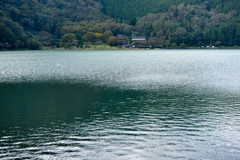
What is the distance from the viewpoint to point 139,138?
21.3 metres

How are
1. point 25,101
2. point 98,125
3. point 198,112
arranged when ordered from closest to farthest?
point 98,125 < point 198,112 < point 25,101

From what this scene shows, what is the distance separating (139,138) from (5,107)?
20357mm

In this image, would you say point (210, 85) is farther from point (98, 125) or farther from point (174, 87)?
point (98, 125)

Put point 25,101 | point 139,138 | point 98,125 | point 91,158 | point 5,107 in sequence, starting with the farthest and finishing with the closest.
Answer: point 25,101, point 5,107, point 98,125, point 139,138, point 91,158

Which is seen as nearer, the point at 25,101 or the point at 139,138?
the point at 139,138

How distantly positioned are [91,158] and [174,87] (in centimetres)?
3129

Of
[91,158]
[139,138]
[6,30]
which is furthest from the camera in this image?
[6,30]

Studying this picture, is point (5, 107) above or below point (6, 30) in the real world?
below

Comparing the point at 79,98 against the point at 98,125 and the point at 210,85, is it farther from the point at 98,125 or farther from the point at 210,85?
the point at 210,85

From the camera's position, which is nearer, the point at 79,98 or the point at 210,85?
the point at 79,98

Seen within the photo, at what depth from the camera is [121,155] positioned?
1820cm

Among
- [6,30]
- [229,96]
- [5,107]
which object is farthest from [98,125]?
[6,30]

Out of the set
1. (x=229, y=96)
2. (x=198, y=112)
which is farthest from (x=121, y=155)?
(x=229, y=96)

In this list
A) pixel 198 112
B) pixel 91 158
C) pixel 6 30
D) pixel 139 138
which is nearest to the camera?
pixel 91 158
